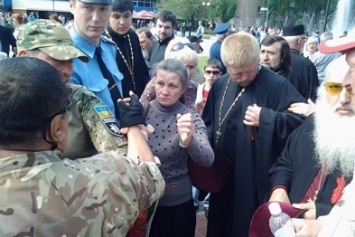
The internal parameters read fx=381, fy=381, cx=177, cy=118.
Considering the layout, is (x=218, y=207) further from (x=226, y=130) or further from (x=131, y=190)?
(x=131, y=190)

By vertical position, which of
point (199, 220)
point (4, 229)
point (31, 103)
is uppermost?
point (31, 103)

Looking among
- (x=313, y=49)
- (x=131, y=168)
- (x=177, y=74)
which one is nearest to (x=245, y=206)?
(x=177, y=74)

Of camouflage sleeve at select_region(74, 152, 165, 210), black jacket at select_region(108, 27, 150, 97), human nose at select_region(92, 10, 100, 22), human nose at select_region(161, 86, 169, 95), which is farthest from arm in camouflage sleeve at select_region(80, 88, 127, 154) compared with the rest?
black jacket at select_region(108, 27, 150, 97)

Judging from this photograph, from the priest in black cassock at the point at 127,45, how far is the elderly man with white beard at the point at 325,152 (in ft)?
5.06

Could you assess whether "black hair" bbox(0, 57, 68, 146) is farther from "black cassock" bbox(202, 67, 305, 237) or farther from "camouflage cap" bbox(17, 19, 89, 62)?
"black cassock" bbox(202, 67, 305, 237)

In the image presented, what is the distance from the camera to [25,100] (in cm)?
117

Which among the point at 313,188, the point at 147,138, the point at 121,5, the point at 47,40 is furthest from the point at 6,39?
the point at 313,188

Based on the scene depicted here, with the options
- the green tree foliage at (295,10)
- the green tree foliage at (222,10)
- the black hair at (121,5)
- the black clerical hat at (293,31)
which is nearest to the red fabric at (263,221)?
the black hair at (121,5)

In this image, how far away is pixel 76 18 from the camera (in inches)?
92.9

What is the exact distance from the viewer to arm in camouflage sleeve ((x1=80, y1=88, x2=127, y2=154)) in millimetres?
1722

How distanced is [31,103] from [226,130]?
2175 millimetres

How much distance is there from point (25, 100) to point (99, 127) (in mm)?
584

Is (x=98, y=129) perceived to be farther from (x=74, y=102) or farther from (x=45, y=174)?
(x=45, y=174)

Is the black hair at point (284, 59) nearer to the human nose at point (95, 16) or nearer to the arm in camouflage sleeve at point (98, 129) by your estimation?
the human nose at point (95, 16)
